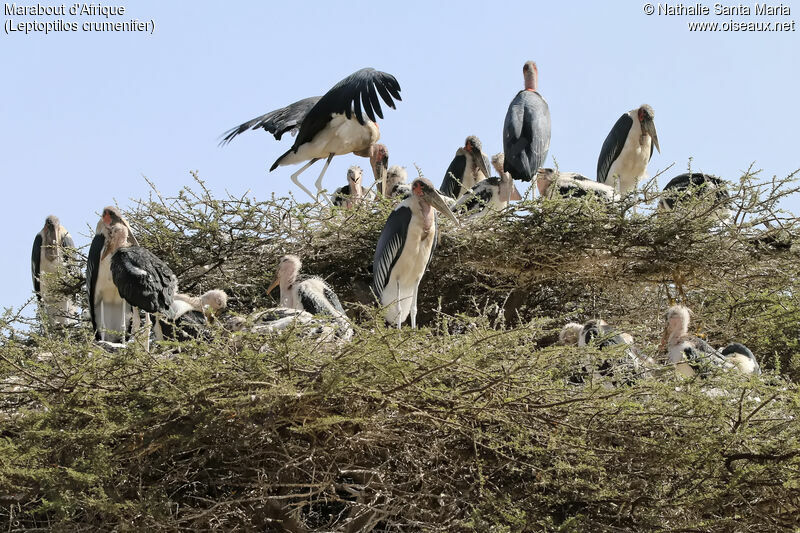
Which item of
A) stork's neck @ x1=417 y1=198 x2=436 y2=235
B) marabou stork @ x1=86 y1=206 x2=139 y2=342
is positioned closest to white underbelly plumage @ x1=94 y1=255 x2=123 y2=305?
marabou stork @ x1=86 y1=206 x2=139 y2=342

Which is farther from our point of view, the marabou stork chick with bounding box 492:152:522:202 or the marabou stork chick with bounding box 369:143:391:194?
the marabou stork chick with bounding box 369:143:391:194

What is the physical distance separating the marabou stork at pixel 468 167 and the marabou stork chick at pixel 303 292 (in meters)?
3.38

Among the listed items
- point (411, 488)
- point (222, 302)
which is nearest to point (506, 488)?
point (411, 488)

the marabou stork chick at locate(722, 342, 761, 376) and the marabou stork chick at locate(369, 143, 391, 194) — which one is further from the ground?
the marabou stork chick at locate(369, 143, 391, 194)

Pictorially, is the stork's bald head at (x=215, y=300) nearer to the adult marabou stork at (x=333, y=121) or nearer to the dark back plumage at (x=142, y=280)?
the dark back plumage at (x=142, y=280)

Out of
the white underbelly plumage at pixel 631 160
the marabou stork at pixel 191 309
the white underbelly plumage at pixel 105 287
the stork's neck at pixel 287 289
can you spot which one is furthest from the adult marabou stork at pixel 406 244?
the white underbelly plumage at pixel 631 160

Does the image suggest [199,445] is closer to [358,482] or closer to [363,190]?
Answer: [358,482]

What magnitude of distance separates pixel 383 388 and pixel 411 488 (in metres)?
0.69

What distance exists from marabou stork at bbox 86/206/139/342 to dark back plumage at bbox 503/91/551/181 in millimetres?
3482

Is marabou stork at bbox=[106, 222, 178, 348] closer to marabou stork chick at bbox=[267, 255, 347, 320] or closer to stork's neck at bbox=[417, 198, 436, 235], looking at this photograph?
marabou stork chick at bbox=[267, 255, 347, 320]

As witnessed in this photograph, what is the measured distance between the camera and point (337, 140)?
33.8 feet

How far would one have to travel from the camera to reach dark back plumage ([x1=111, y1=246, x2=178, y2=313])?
766 centimetres

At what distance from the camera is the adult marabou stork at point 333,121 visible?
9.77m

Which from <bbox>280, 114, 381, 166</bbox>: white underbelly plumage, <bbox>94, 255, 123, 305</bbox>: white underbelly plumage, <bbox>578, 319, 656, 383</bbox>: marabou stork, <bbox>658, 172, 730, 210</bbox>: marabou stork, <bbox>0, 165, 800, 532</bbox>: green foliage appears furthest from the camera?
<bbox>280, 114, 381, 166</bbox>: white underbelly plumage
